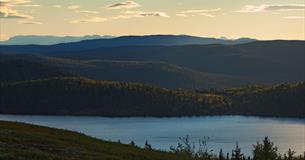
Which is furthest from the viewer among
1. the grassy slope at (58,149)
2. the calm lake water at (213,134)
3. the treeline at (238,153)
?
the calm lake water at (213,134)

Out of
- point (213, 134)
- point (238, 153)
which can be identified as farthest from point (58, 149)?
point (213, 134)

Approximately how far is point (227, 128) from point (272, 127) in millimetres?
12244

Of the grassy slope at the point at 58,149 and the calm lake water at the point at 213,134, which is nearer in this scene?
the grassy slope at the point at 58,149

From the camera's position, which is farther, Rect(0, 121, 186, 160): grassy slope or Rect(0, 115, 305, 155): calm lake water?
Rect(0, 115, 305, 155): calm lake water

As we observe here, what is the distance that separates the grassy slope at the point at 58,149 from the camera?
24.0 m

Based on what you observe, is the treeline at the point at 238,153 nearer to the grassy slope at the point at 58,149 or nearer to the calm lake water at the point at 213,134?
the grassy slope at the point at 58,149

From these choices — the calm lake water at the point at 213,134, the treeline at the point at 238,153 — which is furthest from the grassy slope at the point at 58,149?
the calm lake water at the point at 213,134

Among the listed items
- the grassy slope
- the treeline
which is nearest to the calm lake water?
the treeline

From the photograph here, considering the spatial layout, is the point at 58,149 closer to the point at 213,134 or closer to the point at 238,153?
the point at 238,153

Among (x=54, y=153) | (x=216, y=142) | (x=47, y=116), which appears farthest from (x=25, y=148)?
(x=47, y=116)

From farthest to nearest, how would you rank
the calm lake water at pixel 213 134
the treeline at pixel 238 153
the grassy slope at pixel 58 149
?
the calm lake water at pixel 213 134 → the treeline at pixel 238 153 → the grassy slope at pixel 58 149

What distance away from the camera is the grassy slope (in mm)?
24041

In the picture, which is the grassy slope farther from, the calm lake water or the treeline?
the calm lake water

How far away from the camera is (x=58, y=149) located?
26453mm
